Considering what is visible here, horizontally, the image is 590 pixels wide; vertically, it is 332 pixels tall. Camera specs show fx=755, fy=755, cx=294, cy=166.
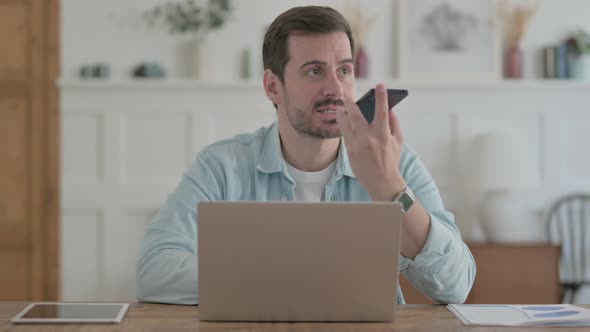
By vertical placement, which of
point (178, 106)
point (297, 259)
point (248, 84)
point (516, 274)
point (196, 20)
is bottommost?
Answer: point (516, 274)

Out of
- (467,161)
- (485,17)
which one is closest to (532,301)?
(467,161)

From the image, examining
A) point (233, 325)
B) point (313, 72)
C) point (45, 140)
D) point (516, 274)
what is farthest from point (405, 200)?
point (45, 140)

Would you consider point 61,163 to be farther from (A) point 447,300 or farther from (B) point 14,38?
(A) point 447,300

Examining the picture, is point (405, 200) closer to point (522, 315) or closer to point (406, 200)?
point (406, 200)

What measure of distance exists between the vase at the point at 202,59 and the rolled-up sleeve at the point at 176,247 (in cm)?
232

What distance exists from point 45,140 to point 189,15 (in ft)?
3.53

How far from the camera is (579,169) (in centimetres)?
429

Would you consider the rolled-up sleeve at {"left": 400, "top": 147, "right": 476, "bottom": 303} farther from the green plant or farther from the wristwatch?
the green plant

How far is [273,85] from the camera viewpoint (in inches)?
84.4

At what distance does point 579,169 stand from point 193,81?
223 cm

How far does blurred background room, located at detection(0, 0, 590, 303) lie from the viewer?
4223 mm

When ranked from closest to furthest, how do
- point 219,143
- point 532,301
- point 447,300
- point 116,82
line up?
point 447,300, point 219,143, point 532,301, point 116,82

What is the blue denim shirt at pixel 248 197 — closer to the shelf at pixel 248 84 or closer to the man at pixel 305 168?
the man at pixel 305 168

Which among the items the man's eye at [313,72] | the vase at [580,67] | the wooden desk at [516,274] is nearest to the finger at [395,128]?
the man's eye at [313,72]
